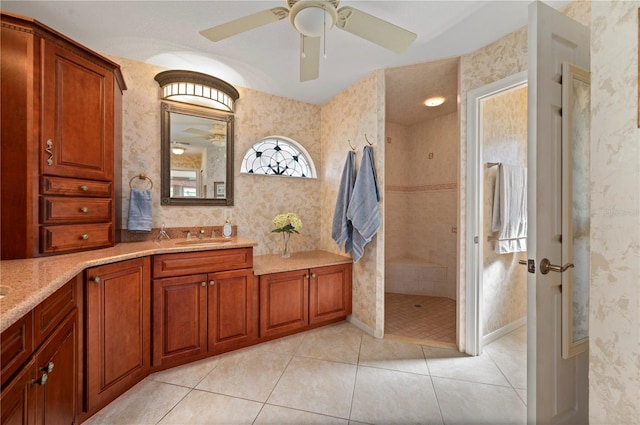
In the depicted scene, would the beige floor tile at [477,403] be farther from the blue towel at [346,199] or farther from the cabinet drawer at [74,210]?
the cabinet drawer at [74,210]

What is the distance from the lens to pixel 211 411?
150 cm

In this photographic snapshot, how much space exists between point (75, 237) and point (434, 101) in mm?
3613

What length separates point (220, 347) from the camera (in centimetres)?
203

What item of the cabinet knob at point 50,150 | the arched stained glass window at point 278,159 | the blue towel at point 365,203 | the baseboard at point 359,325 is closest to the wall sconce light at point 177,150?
the arched stained glass window at point 278,159

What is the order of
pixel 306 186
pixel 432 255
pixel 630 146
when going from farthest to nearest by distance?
pixel 432 255 → pixel 306 186 → pixel 630 146

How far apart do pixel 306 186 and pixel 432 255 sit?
7.31 ft

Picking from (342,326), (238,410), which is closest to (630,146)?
(238,410)

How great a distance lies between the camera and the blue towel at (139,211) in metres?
2.09

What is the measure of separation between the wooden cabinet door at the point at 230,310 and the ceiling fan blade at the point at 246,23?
1.62 m

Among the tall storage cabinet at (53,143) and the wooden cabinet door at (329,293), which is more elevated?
the tall storage cabinet at (53,143)

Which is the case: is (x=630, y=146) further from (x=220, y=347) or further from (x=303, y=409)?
(x=220, y=347)

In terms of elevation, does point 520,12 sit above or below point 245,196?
above

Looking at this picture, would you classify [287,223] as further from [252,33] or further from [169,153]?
[252,33]

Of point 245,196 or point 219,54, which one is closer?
point 219,54
